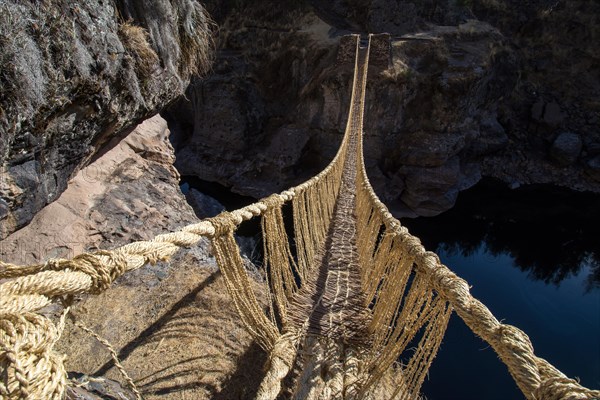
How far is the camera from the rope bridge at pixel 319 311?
2.00 ft

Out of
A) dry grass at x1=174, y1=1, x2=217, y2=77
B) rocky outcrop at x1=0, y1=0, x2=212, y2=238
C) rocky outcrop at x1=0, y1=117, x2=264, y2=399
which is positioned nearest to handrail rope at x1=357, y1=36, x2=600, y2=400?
rocky outcrop at x1=0, y1=117, x2=264, y2=399

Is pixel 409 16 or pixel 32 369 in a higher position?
pixel 409 16

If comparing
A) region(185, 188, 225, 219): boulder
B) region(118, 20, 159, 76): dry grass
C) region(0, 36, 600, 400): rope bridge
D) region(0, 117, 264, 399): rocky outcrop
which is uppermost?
region(118, 20, 159, 76): dry grass

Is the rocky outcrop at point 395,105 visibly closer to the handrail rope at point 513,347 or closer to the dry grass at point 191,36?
the dry grass at point 191,36

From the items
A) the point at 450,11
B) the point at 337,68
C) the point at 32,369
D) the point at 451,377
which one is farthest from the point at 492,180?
the point at 32,369

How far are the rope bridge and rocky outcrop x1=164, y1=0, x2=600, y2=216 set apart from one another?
8.32m

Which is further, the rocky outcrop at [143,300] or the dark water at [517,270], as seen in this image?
the dark water at [517,270]

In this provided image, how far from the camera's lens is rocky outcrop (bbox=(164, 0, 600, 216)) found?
11.1 metres

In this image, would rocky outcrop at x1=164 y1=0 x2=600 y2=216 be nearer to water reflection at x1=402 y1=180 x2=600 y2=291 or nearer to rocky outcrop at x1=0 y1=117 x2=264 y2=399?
water reflection at x1=402 y1=180 x2=600 y2=291

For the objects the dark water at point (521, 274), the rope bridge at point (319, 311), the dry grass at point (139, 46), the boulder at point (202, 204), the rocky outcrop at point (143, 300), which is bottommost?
the dark water at point (521, 274)

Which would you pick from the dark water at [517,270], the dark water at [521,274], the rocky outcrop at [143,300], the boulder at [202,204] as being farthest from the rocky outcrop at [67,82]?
the dark water at [517,270]

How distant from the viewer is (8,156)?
201 cm

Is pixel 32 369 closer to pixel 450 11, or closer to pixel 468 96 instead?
pixel 468 96

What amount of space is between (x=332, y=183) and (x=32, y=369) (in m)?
4.15
